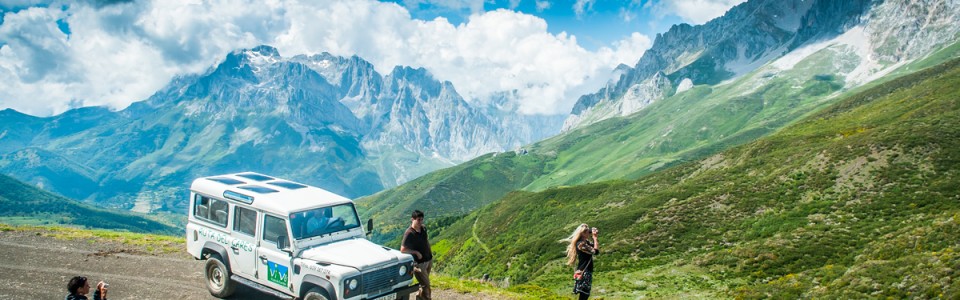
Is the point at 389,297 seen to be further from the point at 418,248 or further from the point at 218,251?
the point at 218,251

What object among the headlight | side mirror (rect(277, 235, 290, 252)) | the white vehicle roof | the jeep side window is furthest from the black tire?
the white vehicle roof

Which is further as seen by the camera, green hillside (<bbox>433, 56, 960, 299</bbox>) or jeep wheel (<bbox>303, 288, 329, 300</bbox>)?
green hillside (<bbox>433, 56, 960, 299</bbox>)

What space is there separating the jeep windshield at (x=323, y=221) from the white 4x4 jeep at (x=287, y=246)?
0.03m

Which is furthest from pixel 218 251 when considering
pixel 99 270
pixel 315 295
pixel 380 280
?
pixel 99 270

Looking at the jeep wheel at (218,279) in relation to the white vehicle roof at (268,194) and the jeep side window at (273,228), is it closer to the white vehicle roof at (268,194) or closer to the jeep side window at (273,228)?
the white vehicle roof at (268,194)

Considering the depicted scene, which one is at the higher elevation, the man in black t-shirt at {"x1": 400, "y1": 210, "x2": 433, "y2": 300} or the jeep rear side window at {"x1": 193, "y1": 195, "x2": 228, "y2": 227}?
the jeep rear side window at {"x1": 193, "y1": 195, "x2": 228, "y2": 227}

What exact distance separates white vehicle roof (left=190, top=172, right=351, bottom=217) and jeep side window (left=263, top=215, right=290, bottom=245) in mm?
286

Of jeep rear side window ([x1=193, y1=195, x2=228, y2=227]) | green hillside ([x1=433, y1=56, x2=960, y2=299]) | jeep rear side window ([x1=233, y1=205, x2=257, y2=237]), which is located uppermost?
jeep rear side window ([x1=193, y1=195, x2=228, y2=227])

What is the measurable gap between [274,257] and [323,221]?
186 cm

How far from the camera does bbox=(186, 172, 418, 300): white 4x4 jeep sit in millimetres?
15453

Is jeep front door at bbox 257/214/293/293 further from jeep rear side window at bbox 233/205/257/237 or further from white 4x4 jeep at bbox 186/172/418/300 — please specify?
jeep rear side window at bbox 233/205/257/237

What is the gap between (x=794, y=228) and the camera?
43.2 m

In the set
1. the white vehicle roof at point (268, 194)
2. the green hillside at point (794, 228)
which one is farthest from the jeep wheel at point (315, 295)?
the green hillside at point (794, 228)

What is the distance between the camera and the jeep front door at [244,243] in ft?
56.6
